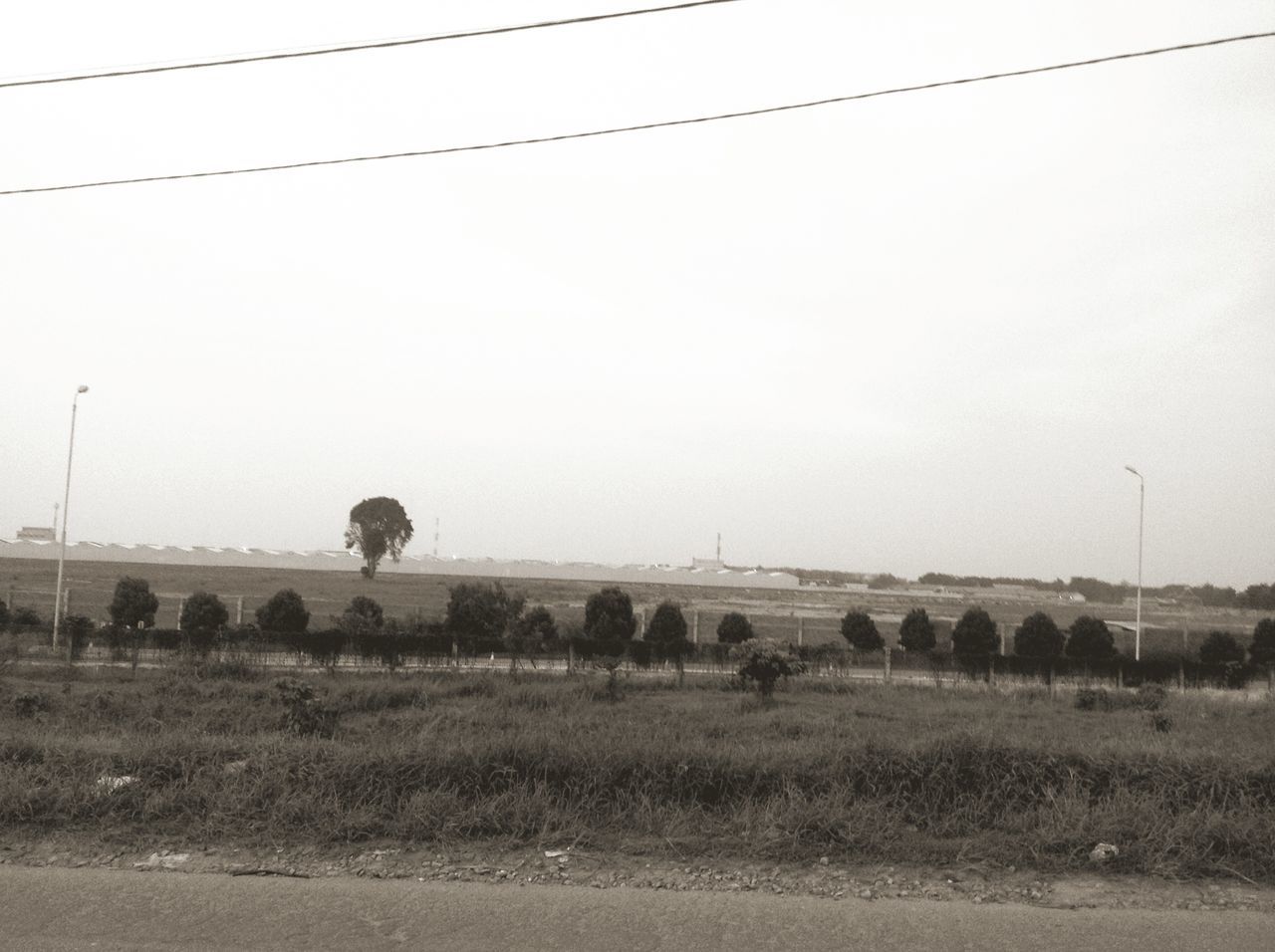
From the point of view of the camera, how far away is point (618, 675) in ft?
77.6

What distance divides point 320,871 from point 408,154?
19.8 feet

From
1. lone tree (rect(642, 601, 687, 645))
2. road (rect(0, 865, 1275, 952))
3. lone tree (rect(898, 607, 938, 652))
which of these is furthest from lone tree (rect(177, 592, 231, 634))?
road (rect(0, 865, 1275, 952))

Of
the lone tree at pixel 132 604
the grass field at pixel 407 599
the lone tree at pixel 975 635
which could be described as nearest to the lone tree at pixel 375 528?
the grass field at pixel 407 599

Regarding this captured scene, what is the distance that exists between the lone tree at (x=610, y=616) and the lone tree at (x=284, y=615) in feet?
28.5

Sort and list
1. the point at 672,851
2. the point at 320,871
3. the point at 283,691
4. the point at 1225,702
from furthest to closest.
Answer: the point at 1225,702 < the point at 283,691 < the point at 672,851 < the point at 320,871

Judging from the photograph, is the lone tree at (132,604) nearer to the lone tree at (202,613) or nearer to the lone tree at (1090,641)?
the lone tree at (202,613)

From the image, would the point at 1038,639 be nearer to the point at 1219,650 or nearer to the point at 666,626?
the point at 1219,650

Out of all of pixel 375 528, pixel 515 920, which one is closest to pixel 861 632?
pixel 515 920

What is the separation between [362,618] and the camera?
2984cm

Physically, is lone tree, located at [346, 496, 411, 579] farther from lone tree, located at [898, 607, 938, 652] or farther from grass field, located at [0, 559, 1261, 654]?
lone tree, located at [898, 607, 938, 652]

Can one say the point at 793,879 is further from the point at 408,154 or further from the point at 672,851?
the point at 408,154

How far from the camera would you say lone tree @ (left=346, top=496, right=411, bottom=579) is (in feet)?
276

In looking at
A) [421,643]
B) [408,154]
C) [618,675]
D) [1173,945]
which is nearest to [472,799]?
[1173,945]

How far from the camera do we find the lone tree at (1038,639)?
31656 mm
